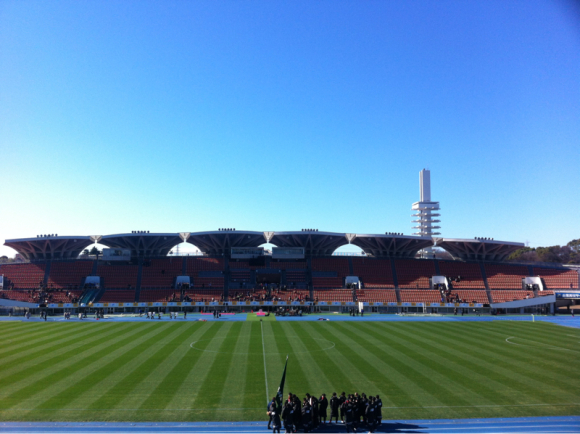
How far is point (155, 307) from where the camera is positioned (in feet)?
200

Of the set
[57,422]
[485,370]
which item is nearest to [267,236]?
[485,370]

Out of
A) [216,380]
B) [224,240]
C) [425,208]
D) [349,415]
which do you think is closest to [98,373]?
[216,380]

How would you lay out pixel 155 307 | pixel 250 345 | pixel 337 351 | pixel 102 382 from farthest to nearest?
1. pixel 155 307
2. pixel 250 345
3. pixel 337 351
4. pixel 102 382

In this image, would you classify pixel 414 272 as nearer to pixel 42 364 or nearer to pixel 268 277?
pixel 268 277

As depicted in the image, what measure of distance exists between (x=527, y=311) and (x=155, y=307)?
5797 centimetres

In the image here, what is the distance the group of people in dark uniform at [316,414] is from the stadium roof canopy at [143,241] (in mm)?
60141

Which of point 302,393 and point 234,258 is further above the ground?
point 234,258

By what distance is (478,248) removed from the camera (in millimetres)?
76000

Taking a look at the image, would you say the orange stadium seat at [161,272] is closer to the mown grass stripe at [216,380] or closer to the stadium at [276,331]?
the stadium at [276,331]

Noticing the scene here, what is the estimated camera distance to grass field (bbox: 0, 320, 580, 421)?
Answer: 18156 mm

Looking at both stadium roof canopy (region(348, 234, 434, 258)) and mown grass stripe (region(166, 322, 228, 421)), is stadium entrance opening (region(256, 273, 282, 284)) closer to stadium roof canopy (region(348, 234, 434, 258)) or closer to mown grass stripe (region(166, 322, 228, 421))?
stadium roof canopy (region(348, 234, 434, 258))

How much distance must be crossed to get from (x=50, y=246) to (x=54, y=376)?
6007cm

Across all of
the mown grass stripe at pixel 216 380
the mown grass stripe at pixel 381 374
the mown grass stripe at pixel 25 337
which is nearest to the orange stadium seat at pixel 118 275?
the mown grass stripe at pixel 25 337

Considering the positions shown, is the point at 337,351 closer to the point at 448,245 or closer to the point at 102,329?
the point at 102,329
